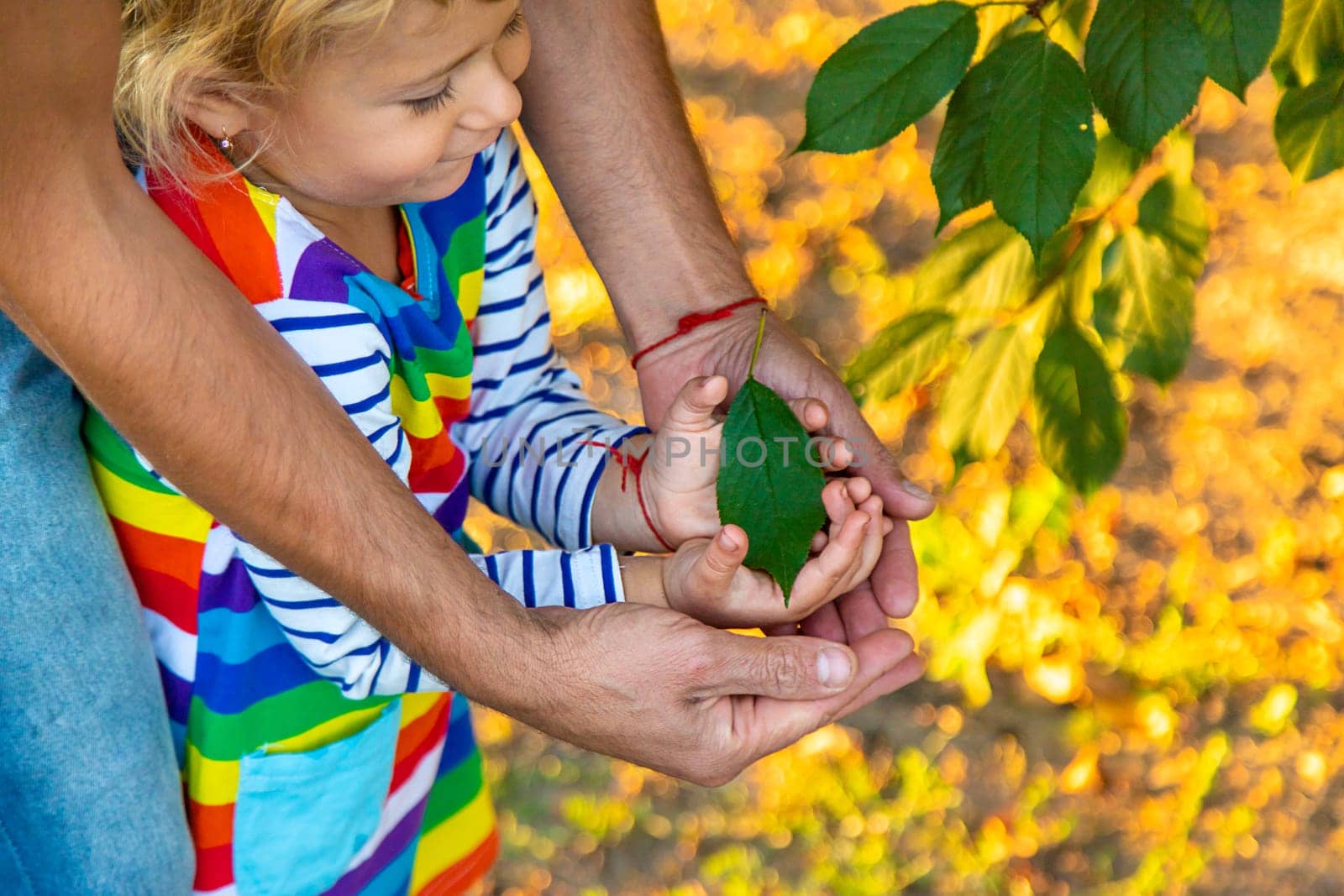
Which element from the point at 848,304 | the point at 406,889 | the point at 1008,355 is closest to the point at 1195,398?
the point at 848,304

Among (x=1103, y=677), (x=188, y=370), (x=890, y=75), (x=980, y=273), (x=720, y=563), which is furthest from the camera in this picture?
(x=1103, y=677)

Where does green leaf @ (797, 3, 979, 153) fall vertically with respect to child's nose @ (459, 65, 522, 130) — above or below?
below

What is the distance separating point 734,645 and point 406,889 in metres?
0.50

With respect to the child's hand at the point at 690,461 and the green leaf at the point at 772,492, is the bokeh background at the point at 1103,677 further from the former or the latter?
the green leaf at the point at 772,492

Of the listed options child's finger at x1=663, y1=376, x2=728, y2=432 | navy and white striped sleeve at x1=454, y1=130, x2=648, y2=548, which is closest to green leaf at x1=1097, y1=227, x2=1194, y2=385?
child's finger at x1=663, y1=376, x2=728, y2=432

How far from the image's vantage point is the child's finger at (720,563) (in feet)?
3.33

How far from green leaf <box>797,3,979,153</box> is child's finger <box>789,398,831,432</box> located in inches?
10.3

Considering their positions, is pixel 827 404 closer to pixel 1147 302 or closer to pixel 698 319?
pixel 698 319

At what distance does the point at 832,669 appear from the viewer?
1.09 metres

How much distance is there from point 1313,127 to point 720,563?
0.57 meters

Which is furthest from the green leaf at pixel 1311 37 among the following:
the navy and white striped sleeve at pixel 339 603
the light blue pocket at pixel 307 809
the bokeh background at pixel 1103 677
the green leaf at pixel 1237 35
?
the bokeh background at pixel 1103 677

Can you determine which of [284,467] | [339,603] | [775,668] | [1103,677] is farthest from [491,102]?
[1103,677]

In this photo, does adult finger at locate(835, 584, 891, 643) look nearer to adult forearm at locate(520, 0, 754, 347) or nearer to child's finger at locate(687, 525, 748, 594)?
child's finger at locate(687, 525, 748, 594)

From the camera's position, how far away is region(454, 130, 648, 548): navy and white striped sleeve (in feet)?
4.09
